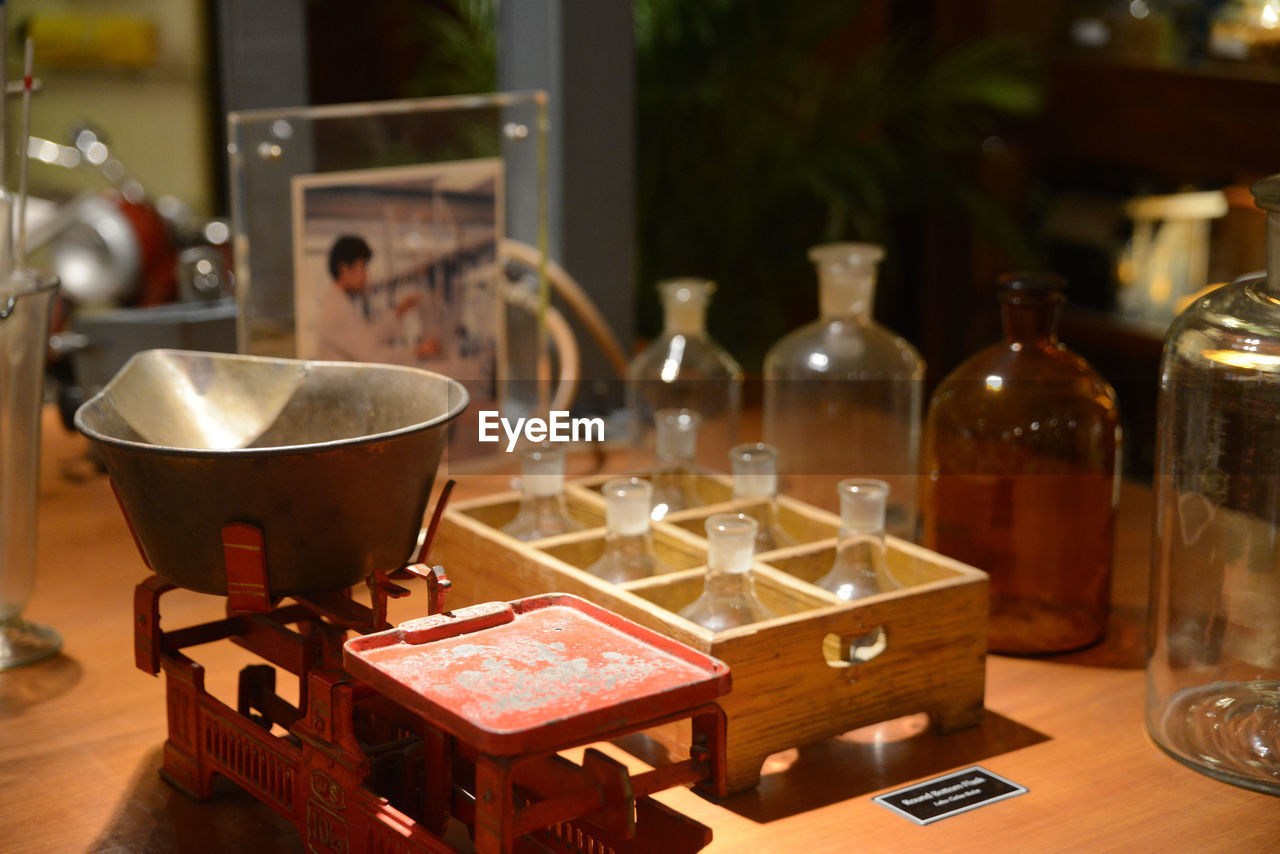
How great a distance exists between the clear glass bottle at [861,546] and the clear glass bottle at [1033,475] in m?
0.18

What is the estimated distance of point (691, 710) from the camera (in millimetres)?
783

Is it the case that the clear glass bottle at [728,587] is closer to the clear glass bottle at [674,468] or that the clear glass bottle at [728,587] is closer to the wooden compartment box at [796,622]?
the wooden compartment box at [796,622]

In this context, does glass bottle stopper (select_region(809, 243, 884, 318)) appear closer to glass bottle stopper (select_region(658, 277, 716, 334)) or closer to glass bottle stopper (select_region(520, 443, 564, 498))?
glass bottle stopper (select_region(658, 277, 716, 334))

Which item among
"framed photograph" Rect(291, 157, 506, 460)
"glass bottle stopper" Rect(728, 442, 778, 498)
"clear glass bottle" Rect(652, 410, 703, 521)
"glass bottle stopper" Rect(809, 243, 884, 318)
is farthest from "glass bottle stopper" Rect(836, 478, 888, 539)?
"framed photograph" Rect(291, 157, 506, 460)

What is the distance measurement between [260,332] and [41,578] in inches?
12.3

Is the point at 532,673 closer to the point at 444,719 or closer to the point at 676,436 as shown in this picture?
the point at 444,719

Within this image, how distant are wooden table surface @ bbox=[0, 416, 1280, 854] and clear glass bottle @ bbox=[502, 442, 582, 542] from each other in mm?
72

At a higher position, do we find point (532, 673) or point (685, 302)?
point (685, 302)

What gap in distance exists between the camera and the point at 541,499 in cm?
123

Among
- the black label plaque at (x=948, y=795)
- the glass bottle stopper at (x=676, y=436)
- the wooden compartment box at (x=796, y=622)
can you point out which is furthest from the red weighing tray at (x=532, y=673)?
the glass bottle stopper at (x=676, y=436)

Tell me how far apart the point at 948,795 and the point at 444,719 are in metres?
0.42

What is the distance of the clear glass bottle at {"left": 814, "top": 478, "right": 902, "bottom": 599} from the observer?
3.60 ft

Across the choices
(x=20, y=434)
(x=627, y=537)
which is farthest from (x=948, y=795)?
(x=20, y=434)

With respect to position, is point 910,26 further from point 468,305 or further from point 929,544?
point 929,544
